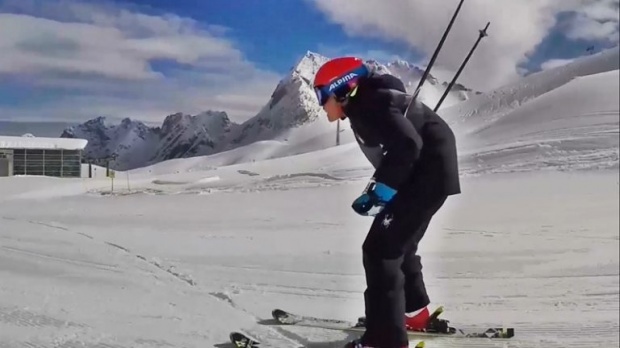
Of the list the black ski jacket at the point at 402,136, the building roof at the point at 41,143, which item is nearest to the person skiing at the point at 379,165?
the black ski jacket at the point at 402,136

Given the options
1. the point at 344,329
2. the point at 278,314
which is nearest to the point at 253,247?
the point at 278,314

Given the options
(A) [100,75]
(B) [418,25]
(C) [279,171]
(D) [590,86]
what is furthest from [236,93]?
(D) [590,86]

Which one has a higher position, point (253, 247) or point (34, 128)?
point (34, 128)

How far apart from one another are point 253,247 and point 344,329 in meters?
0.37

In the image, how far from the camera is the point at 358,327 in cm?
201

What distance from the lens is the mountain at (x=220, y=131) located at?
2.02 m

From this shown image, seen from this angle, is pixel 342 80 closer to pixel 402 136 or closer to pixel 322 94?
pixel 322 94

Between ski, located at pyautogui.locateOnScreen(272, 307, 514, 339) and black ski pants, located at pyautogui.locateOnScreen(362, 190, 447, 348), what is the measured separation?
16cm

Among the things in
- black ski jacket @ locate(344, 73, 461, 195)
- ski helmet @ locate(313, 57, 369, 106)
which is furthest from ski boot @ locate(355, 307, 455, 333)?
ski helmet @ locate(313, 57, 369, 106)

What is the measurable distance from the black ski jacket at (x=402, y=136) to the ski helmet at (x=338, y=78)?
0.02 meters

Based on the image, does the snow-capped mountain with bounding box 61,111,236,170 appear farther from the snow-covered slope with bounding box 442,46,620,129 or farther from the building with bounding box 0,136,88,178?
the snow-covered slope with bounding box 442,46,620,129

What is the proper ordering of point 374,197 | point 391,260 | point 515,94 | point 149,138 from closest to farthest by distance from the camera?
point 374,197
point 391,260
point 515,94
point 149,138

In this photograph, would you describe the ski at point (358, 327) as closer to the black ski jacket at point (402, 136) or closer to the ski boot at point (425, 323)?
the ski boot at point (425, 323)

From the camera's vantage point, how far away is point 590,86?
6.07 ft
